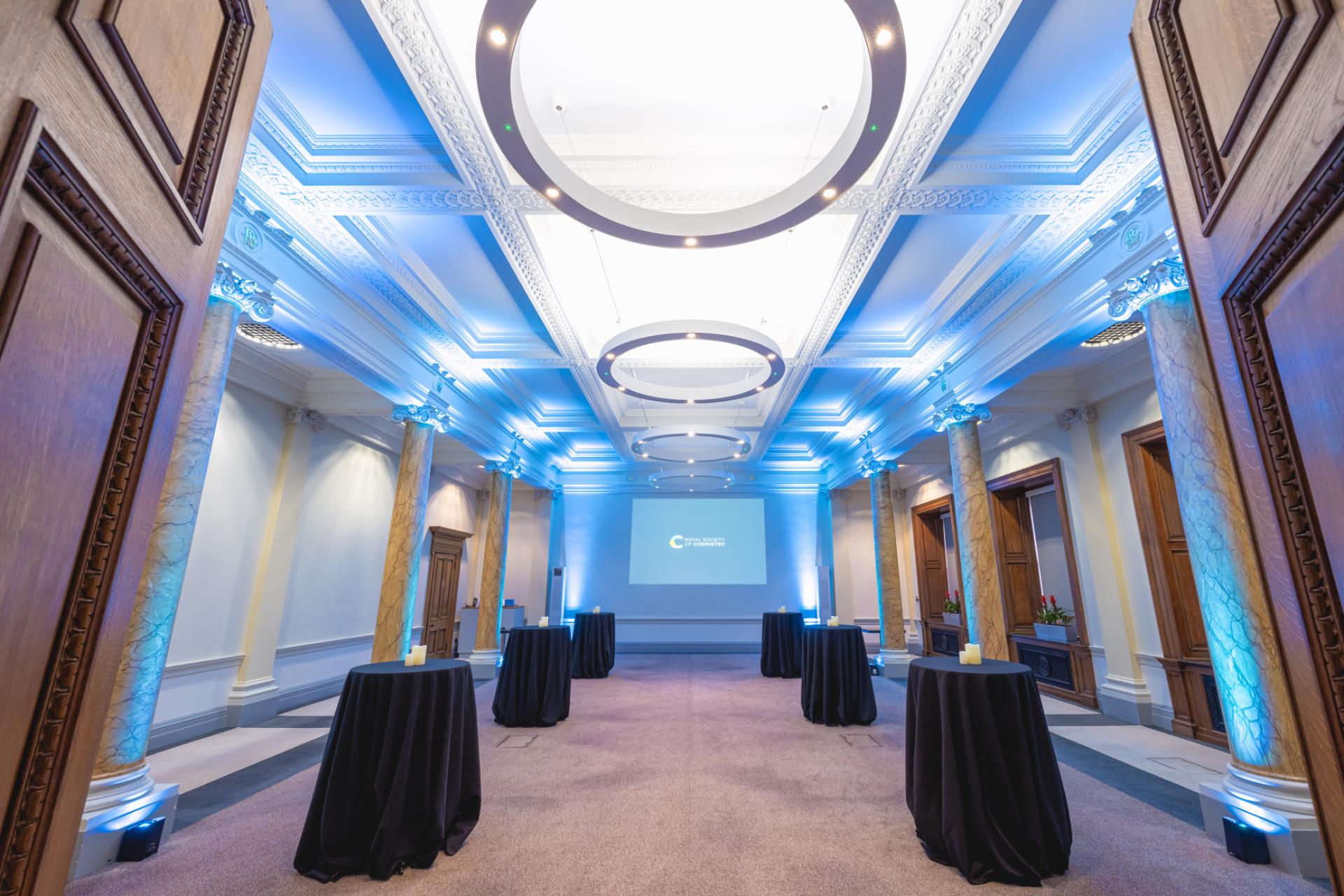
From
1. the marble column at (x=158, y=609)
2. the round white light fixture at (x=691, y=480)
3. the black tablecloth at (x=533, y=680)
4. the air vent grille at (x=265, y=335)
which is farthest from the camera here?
the round white light fixture at (x=691, y=480)

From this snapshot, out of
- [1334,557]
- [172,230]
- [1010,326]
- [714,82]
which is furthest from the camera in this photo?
[1010,326]

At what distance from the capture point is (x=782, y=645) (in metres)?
8.55

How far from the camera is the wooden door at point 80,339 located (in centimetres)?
66

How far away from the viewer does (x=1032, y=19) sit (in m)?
2.64

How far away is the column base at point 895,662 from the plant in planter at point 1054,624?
187 cm

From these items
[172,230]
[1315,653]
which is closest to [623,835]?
[1315,653]

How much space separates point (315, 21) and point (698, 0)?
1.83 metres

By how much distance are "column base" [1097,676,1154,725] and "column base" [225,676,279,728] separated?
838 cm

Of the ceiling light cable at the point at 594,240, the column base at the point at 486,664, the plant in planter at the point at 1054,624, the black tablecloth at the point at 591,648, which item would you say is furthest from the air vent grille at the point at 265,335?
the plant in planter at the point at 1054,624

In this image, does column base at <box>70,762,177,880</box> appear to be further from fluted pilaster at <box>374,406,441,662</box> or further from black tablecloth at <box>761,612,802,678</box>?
black tablecloth at <box>761,612,802,678</box>

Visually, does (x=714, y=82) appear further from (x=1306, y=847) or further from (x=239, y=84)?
(x=1306, y=847)

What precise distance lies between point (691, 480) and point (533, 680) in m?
5.61

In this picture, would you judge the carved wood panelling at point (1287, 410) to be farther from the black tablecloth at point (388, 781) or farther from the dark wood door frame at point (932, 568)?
the dark wood door frame at point (932, 568)

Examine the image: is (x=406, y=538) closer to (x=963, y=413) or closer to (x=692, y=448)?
(x=692, y=448)
